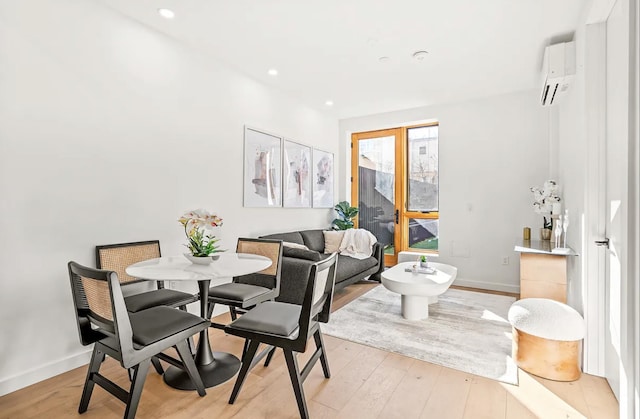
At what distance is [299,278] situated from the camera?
3.08m

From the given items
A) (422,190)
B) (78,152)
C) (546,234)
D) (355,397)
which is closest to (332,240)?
(422,190)

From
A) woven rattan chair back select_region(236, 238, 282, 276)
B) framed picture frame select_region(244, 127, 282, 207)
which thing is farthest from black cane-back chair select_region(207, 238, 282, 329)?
framed picture frame select_region(244, 127, 282, 207)

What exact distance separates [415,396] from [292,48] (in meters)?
3.10

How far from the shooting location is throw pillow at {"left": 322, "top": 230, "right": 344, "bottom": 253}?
466cm

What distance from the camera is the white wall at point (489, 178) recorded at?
13.6 ft

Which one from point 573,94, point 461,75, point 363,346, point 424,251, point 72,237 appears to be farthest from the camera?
point 424,251

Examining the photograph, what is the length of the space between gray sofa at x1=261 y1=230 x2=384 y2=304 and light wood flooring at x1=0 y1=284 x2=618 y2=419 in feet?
2.94

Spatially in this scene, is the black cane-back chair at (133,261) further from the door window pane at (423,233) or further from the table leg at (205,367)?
the door window pane at (423,233)

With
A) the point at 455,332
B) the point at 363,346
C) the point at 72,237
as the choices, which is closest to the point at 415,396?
the point at 363,346

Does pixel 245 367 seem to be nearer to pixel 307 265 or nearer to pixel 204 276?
pixel 204 276

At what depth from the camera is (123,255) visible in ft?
8.00

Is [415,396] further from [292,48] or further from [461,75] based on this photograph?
[461,75]

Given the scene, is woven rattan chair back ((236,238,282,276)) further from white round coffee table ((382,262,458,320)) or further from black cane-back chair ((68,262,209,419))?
white round coffee table ((382,262,458,320))

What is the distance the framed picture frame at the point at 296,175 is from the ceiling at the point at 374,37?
0.88m
